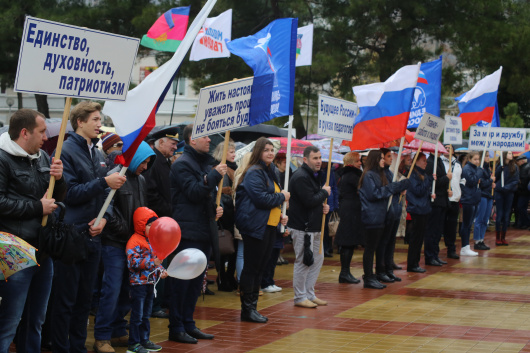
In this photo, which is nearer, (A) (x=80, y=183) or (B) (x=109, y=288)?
(A) (x=80, y=183)

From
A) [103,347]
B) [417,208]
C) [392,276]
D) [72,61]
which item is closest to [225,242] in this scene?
[392,276]

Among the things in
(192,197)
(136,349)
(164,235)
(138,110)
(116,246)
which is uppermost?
(138,110)

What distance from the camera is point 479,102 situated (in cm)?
1612

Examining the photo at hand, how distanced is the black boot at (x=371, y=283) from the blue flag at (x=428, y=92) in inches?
148

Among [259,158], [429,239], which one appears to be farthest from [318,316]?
[429,239]

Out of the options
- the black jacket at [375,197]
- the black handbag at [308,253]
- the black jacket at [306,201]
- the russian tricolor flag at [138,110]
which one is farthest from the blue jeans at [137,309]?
the black jacket at [375,197]

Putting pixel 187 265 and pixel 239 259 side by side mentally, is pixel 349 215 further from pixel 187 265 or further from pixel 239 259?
pixel 187 265

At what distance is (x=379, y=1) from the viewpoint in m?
21.8

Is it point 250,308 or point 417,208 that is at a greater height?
point 417,208

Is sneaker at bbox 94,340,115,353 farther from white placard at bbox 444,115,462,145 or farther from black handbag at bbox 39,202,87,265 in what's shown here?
white placard at bbox 444,115,462,145

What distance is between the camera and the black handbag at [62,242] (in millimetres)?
5617

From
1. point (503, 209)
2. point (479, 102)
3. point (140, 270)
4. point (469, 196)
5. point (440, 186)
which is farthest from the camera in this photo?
point (503, 209)

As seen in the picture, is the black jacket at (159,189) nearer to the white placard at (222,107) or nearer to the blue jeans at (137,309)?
the white placard at (222,107)

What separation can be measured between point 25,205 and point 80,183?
1003 millimetres
